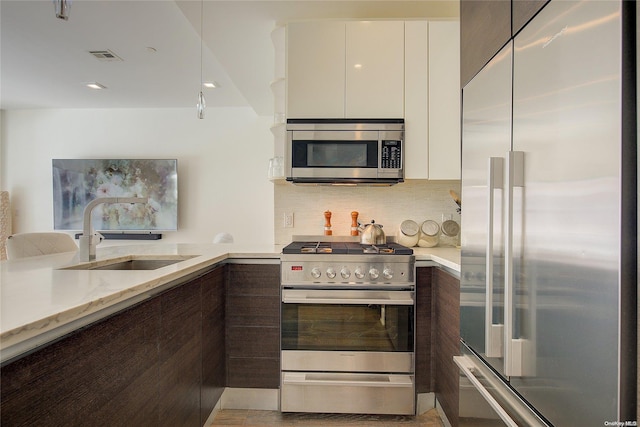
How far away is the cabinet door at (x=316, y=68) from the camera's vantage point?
2285 millimetres

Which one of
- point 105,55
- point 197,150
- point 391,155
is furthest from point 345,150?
point 197,150

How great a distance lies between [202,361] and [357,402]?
2.94 feet

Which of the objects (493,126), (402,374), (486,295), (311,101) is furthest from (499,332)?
(311,101)

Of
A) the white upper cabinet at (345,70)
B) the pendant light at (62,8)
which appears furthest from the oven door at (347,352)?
the pendant light at (62,8)

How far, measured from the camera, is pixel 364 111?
229cm

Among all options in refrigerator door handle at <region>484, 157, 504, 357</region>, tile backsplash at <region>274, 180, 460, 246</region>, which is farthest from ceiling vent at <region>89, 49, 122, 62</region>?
refrigerator door handle at <region>484, 157, 504, 357</region>

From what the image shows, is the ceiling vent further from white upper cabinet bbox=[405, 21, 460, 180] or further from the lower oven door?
the lower oven door

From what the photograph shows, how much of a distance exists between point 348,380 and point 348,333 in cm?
26

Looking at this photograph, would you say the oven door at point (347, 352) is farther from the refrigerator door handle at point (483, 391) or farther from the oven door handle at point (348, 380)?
the refrigerator door handle at point (483, 391)

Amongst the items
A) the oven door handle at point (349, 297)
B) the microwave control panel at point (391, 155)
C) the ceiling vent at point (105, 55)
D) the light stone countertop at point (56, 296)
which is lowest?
→ the oven door handle at point (349, 297)

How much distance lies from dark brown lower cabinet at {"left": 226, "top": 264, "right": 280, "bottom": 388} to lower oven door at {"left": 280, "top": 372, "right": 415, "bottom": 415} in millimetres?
165

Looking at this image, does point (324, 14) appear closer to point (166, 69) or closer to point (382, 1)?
point (382, 1)

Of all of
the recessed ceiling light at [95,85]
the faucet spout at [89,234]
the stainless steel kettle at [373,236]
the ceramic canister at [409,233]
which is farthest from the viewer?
the recessed ceiling light at [95,85]

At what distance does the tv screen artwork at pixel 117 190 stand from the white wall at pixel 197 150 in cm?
14
